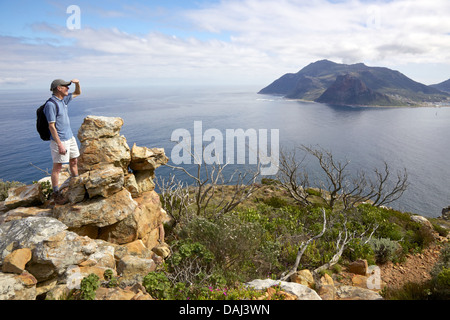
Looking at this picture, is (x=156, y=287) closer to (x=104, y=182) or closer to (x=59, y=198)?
(x=104, y=182)

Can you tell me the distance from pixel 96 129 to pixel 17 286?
549 centimetres

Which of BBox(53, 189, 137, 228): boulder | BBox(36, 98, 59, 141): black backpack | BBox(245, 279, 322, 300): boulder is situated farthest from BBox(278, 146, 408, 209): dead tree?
BBox(36, 98, 59, 141): black backpack

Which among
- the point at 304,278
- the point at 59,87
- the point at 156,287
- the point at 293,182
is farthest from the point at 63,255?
the point at 293,182

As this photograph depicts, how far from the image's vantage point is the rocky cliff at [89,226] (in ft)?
17.4

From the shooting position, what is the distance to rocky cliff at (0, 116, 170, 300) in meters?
5.30

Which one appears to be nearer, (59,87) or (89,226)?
(59,87)

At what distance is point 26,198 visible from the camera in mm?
8047

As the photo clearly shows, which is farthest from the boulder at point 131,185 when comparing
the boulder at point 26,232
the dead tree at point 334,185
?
the dead tree at point 334,185

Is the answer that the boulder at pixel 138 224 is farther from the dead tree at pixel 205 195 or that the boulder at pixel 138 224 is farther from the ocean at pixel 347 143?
the ocean at pixel 347 143

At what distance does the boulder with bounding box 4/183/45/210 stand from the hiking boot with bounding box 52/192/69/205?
884 millimetres

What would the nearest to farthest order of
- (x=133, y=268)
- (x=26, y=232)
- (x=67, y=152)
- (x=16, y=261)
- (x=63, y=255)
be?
(x=16, y=261) → (x=63, y=255) → (x=26, y=232) → (x=133, y=268) → (x=67, y=152)

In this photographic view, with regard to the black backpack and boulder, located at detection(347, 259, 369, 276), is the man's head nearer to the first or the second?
the black backpack
